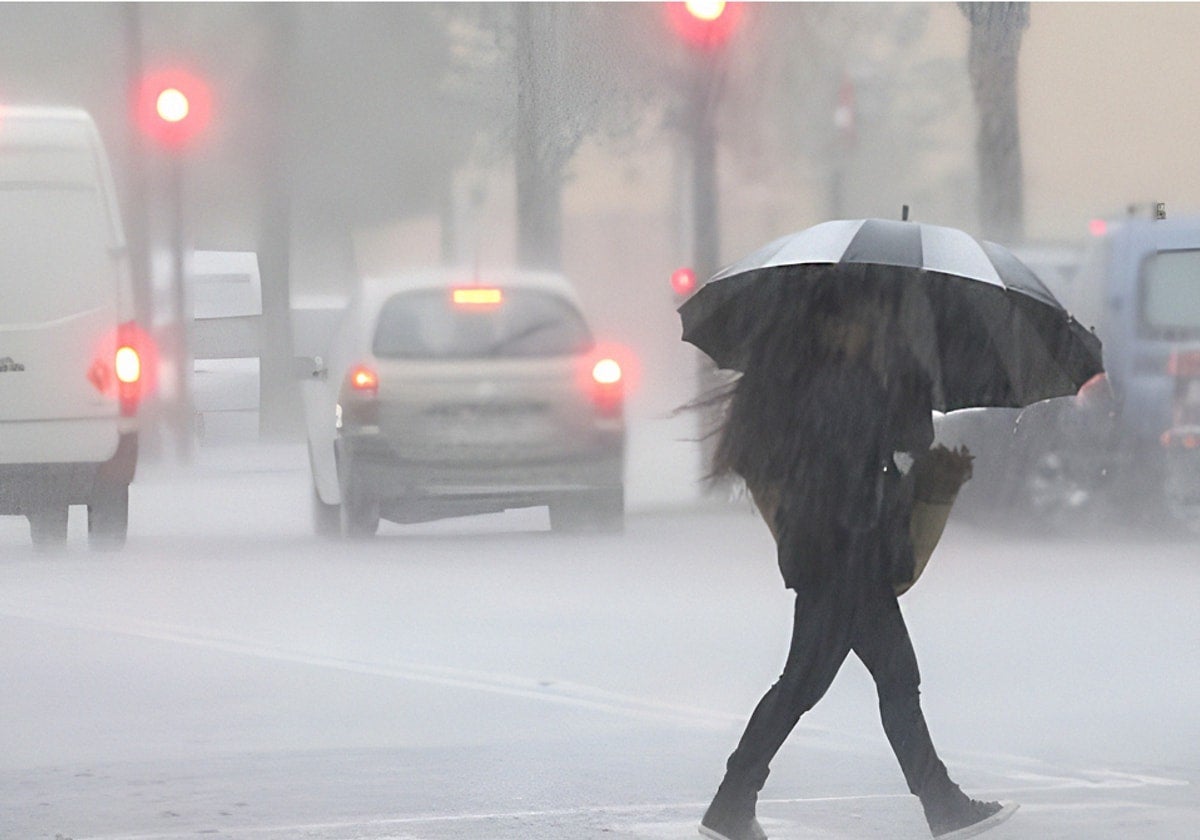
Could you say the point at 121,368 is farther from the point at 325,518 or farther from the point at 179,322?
the point at 179,322

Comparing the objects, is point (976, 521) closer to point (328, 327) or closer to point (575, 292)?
point (575, 292)

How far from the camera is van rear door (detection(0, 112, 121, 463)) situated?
1416 centimetres

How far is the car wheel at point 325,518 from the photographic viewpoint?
15820 mm

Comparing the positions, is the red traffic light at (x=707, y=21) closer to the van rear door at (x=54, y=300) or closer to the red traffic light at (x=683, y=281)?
the red traffic light at (x=683, y=281)

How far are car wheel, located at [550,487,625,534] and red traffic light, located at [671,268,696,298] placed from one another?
257 centimetres

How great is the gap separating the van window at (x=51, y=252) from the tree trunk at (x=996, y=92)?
23.5 feet

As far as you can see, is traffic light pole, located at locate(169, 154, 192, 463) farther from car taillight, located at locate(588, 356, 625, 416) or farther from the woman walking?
the woman walking

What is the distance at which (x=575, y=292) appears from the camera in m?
15.1

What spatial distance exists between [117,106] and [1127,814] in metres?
16.3

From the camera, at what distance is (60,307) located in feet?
46.6

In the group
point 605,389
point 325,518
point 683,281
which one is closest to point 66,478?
point 325,518

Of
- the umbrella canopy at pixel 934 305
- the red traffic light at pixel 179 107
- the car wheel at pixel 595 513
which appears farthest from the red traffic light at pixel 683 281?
the umbrella canopy at pixel 934 305

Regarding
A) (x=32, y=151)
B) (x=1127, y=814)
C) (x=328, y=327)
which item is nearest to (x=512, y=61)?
(x=328, y=327)

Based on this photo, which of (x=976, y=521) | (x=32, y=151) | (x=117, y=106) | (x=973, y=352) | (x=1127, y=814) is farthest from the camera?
(x=117, y=106)
